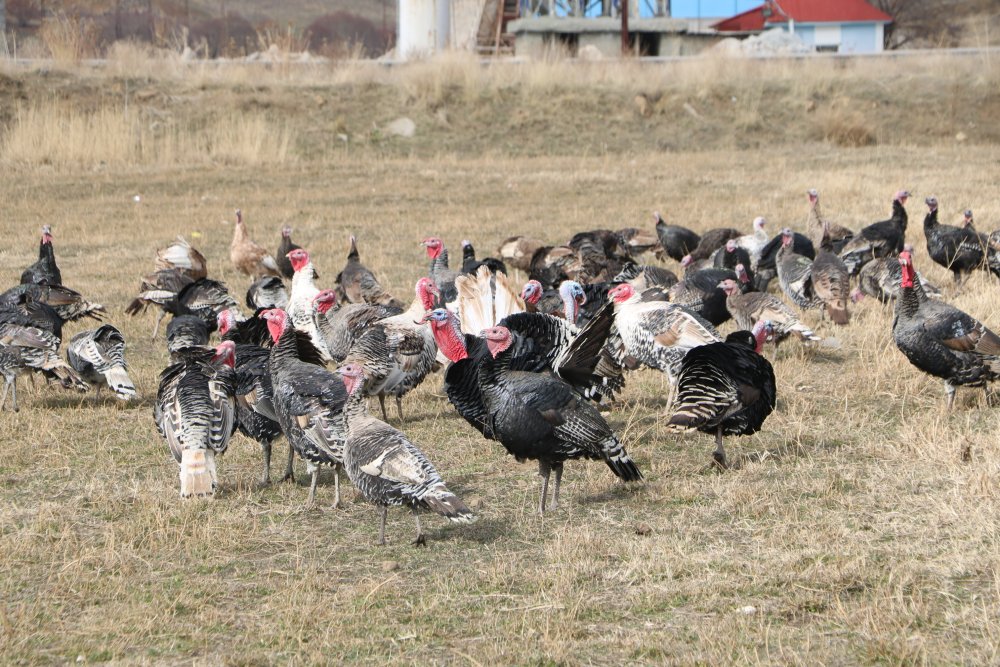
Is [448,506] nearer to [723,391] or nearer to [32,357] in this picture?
[723,391]

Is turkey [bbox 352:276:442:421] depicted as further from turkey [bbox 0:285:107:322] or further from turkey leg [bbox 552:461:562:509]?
turkey [bbox 0:285:107:322]

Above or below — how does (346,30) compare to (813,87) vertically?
above

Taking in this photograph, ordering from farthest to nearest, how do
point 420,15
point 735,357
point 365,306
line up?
point 420,15, point 365,306, point 735,357

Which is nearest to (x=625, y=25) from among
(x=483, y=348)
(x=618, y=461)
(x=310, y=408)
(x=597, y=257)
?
(x=597, y=257)

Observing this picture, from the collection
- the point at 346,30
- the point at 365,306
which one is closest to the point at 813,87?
the point at 365,306

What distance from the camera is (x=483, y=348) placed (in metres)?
7.17

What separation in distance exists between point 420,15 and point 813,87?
16.2 meters

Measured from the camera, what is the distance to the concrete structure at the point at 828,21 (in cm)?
4634

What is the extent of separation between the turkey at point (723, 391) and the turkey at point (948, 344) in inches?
60.6

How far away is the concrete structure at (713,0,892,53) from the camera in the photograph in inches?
1825

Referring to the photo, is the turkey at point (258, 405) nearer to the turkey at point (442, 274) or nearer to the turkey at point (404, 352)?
the turkey at point (404, 352)

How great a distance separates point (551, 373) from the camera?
24.5ft

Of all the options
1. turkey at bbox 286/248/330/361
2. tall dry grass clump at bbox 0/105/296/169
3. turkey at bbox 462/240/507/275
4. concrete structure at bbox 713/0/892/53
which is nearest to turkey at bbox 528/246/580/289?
turkey at bbox 462/240/507/275

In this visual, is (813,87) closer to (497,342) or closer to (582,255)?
(582,255)
